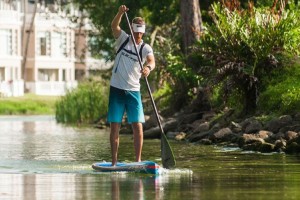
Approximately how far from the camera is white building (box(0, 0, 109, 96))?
342 feet

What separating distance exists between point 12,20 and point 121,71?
87.9 metres

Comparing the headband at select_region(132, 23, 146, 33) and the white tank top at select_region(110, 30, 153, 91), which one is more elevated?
the headband at select_region(132, 23, 146, 33)

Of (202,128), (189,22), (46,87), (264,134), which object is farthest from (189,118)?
(46,87)

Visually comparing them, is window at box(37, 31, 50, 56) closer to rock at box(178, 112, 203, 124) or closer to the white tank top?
rock at box(178, 112, 203, 124)

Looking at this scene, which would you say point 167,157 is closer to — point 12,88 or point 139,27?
point 139,27

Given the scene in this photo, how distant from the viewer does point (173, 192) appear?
15.6 metres

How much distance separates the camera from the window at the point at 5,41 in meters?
106

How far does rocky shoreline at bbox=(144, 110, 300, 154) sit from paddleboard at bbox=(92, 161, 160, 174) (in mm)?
5136

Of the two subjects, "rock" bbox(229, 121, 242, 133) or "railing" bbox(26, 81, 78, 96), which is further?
"railing" bbox(26, 81, 78, 96)

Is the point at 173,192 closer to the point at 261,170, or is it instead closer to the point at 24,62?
the point at 261,170

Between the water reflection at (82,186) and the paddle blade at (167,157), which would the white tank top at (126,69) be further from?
the water reflection at (82,186)

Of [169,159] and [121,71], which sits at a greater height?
[121,71]

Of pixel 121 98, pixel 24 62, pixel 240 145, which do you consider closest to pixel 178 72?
pixel 240 145

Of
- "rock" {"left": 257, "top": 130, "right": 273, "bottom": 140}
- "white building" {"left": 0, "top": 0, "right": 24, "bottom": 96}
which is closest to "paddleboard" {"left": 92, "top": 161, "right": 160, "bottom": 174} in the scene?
"rock" {"left": 257, "top": 130, "right": 273, "bottom": 140}
